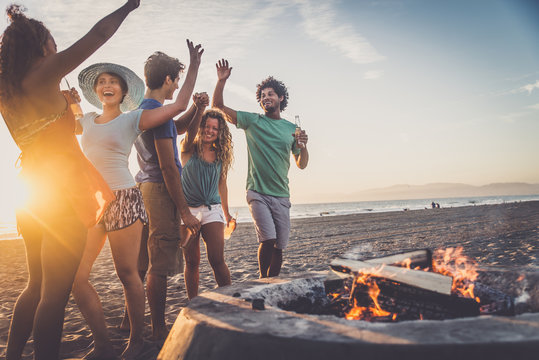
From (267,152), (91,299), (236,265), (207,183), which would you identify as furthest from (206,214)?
(236,265)

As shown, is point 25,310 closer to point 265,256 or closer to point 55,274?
point 55,274

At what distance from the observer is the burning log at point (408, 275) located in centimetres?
181

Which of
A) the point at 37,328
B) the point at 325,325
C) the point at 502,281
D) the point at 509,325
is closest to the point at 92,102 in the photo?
the point at 37,328

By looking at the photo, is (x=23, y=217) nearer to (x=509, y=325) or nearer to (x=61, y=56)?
(x=61, y=56)

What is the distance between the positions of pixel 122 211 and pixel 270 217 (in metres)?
1.67

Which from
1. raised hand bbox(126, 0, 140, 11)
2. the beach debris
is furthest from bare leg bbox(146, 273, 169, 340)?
raised hand bbox(126, 0, 140, 11)

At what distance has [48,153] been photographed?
5.84 feet

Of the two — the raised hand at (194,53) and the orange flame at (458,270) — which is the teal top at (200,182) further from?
the orange flame at (458,270)

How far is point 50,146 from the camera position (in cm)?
179

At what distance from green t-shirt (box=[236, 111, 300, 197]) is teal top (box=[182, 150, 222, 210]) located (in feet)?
1.58

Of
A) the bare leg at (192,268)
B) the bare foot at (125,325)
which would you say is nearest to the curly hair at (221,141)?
the bare leg at (192,268)

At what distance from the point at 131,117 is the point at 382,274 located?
83.8 inches

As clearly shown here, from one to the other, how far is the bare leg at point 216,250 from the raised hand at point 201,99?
116cm

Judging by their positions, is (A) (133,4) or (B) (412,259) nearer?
(A) (133,4)
